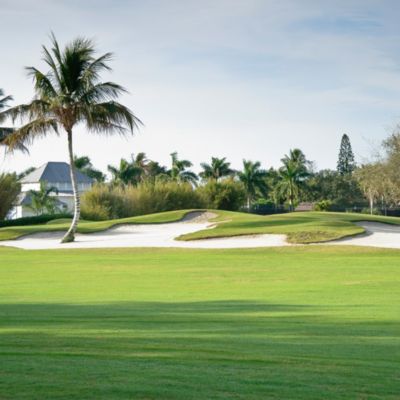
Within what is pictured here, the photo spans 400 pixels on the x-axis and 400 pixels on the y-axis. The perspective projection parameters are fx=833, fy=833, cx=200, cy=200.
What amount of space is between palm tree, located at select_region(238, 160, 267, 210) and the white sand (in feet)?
213

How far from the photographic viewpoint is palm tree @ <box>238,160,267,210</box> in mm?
113000

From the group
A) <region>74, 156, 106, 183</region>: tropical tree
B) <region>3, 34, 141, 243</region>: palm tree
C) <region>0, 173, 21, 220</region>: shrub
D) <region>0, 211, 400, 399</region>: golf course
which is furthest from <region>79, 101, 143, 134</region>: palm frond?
<region>74, 156, 106, 183</region>: tropical tree

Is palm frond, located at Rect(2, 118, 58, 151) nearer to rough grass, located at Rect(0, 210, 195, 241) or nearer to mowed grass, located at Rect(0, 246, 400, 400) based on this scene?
rough grass, located at Rect(0, 210, 195, 241)

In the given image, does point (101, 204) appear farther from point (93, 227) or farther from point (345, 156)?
point (345, 156)

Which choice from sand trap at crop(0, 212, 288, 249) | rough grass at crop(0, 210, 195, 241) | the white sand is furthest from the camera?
rough grass at crop(0, 210, 195, 241)

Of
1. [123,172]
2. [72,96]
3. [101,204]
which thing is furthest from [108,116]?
[123,172]

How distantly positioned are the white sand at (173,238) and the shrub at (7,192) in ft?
80.0

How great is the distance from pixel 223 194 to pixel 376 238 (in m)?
35.8

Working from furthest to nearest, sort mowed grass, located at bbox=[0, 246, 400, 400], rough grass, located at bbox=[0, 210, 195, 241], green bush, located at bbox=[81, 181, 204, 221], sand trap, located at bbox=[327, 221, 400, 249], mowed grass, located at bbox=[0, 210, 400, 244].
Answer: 1. green bush, located at bbox=[81, 181, 204, 221]
2. rough grass, located at bbox=[0, 210, 195, 241]
3. mowed grass, located at bbox=[0, 210, 400, 244]
4. sand trap, located at bbox=[327, 221, 400, 249]
5. mowed grass, located at bbox=[0, 246, 400, 400]

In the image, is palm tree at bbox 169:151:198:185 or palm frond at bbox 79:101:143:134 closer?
palm frond at bbox 79:101:143:134

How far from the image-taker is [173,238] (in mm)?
39625

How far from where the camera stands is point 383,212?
9206cm

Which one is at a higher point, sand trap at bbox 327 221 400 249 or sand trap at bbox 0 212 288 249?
sand trap at bbox 0 212 288 249

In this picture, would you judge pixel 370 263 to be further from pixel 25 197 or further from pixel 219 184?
pixel 25 197
